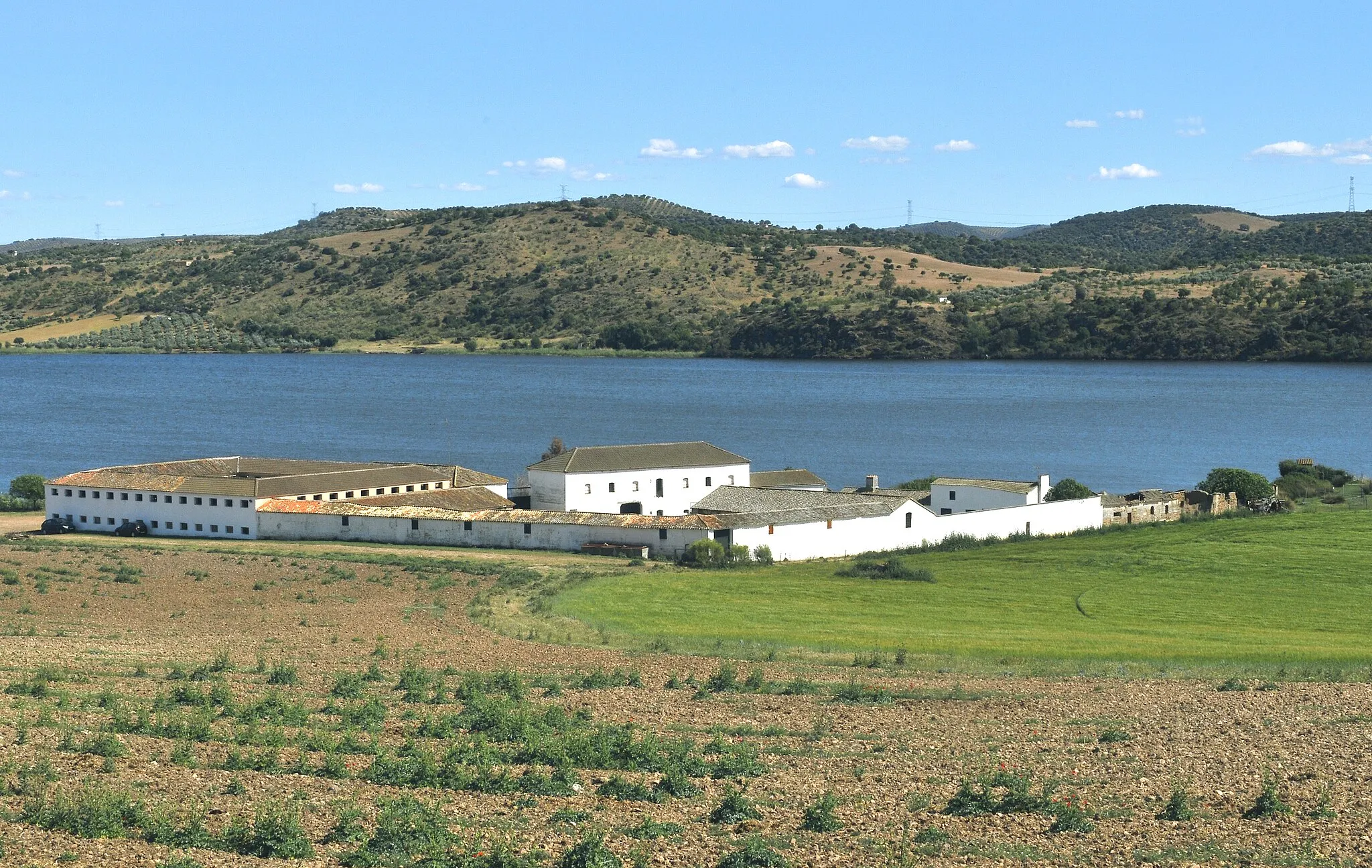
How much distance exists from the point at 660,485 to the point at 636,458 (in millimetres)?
1399

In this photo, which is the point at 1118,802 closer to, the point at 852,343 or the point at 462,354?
the point at 852,343

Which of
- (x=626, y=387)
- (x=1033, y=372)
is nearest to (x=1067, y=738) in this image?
(x=626, y=387)

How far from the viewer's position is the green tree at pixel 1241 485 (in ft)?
212

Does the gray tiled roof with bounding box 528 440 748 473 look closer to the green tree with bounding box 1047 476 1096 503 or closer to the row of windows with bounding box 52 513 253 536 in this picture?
the row of windows with bounding box 52 513 253 536

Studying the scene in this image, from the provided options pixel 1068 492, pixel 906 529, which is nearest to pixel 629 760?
pixel 906 529

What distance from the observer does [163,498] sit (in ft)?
192

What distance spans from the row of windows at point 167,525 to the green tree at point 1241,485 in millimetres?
38737

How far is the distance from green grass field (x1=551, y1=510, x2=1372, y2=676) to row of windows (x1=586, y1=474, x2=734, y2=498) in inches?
505

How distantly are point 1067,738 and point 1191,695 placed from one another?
4753mm

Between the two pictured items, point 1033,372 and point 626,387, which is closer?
point 626,387

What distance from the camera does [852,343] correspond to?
188 m

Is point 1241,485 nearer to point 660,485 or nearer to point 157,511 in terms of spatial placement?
point 660,485

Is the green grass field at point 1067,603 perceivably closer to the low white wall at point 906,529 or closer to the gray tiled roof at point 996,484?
the low white wall at point 906,529

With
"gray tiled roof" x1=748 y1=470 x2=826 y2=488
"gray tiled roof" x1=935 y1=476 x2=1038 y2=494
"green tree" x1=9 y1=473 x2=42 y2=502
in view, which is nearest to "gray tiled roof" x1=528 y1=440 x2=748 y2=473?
"gray tiled roof" x1=748 y1=470 x2=826 y2=488
